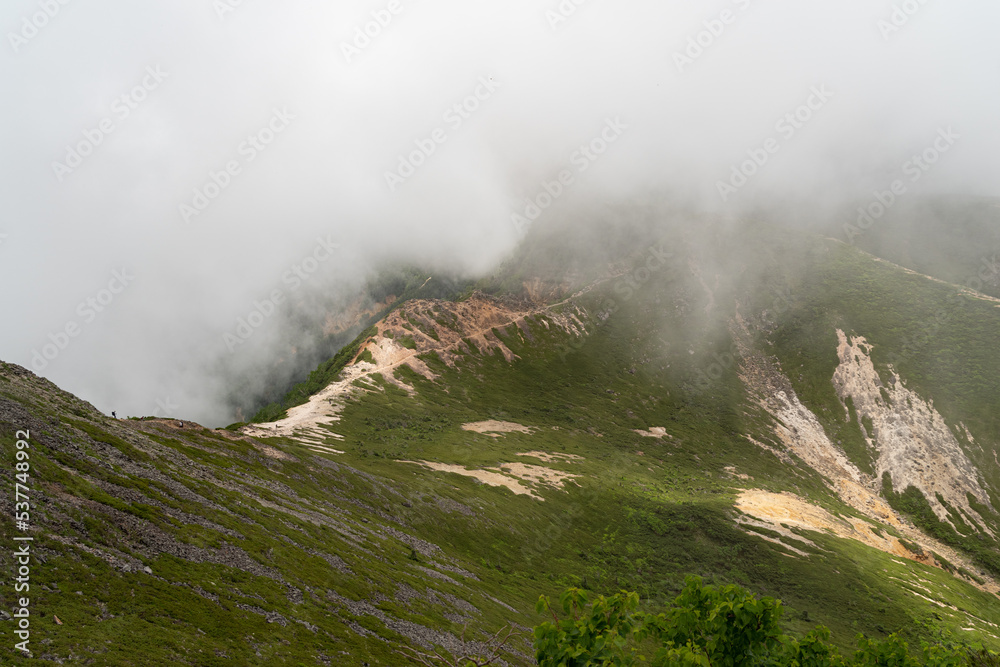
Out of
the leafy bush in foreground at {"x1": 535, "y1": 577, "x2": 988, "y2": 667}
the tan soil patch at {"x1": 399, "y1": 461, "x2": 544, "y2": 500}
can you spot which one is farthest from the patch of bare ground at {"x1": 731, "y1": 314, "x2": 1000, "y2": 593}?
the leafy bush in foreground at {"x1": 535, "y1": 577, "x2": 988, "y2": 667}

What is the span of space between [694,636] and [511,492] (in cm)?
7172

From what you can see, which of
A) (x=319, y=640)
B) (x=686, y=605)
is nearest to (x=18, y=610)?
(x=319, y=640)

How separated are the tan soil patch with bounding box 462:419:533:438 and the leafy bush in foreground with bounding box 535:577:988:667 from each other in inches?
4195

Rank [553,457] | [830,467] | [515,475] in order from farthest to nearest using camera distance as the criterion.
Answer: [830,467] < [553,457] < [515,475]

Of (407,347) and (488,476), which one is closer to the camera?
(488,476)

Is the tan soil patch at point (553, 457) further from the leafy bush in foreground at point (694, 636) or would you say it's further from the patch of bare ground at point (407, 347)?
the leafy bush in foreground at point (694, 636)

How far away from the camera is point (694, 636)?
13.0 m

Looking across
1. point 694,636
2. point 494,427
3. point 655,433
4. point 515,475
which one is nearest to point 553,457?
point 515,475

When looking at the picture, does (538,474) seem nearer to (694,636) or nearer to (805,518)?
(805,518)

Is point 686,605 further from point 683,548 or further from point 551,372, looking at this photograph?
point 551,372

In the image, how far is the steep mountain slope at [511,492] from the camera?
27141 millimetres

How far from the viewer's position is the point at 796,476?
13500 centimetres

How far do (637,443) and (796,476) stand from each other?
4384 cm

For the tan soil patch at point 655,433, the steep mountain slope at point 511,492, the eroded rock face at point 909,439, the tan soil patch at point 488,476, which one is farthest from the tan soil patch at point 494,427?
the eroded rock face at point 909,439
